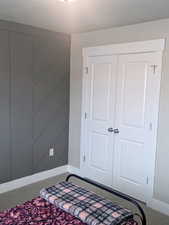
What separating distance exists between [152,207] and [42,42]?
2953 mm

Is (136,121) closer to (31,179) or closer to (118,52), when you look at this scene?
(118,52)

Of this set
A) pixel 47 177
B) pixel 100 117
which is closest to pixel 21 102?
pixel 100 117

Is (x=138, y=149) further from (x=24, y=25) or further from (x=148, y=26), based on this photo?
(x=24, y=25)

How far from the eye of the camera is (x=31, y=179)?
3.82m

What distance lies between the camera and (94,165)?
396 cm

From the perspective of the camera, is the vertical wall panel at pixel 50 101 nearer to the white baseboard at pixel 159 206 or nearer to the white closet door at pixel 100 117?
the white closet door at pixel 100 117

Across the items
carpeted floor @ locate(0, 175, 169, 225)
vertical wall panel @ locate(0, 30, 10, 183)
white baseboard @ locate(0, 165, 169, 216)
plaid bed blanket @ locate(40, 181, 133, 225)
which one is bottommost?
carpeted floor @ locate(0, 175, 169, 225)

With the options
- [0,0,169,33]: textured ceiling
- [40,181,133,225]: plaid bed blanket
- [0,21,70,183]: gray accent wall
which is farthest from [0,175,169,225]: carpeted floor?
[0,0,169,33]: textured ceiling

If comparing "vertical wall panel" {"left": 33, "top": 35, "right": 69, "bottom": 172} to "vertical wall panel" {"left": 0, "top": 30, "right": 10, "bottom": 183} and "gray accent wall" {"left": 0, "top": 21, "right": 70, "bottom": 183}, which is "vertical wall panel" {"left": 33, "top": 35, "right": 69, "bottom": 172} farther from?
"vertical wall panel" {"left": 0, "top": 30, "right": 10, "bottom": 183}

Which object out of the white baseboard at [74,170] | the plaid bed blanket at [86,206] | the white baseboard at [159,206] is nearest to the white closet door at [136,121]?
the white baseboard at [159,206]

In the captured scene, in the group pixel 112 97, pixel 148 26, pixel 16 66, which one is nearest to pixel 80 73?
pixel 112 97

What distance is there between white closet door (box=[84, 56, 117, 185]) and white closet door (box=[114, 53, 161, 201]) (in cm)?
14

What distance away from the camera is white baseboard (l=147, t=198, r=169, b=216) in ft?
10.0

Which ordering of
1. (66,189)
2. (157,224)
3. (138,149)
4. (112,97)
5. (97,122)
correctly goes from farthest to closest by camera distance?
(97,122) < (112,97) < (138,149) < (157,224) < (66,189)
